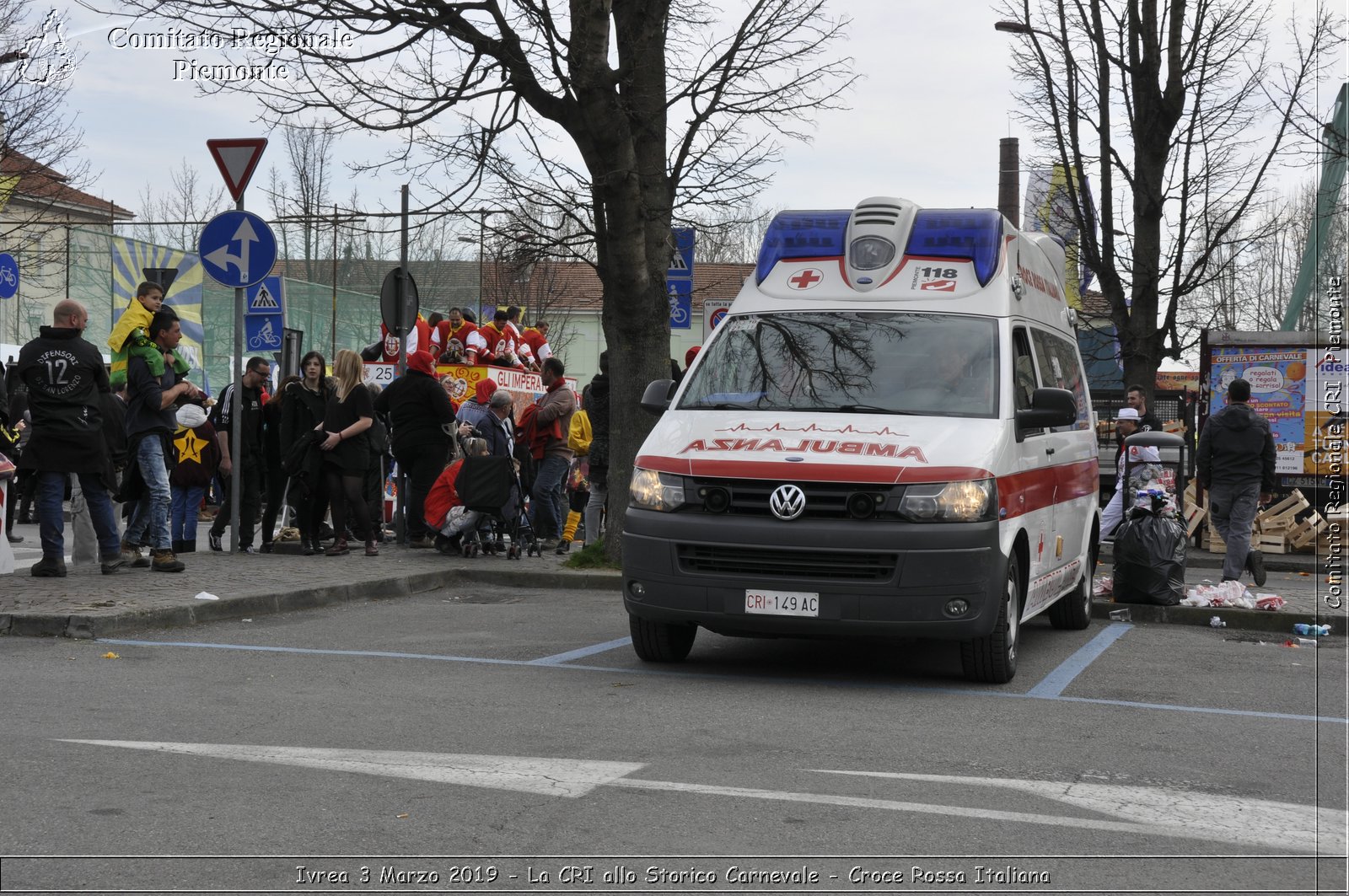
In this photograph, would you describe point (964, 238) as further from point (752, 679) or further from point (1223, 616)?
point (1223, 616)

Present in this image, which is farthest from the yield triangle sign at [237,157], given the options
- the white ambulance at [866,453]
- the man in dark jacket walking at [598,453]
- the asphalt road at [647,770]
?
the white ambulance at [866,453]

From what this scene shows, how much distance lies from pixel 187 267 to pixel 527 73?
19.3 metres

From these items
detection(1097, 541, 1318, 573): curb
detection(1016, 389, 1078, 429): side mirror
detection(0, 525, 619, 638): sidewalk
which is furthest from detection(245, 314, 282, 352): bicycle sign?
detection(1016, 389, 1078, 429): side mirror

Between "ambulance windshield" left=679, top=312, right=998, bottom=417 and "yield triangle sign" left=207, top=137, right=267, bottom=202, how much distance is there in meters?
5.65

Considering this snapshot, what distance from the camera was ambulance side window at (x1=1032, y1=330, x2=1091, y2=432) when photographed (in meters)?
9.98

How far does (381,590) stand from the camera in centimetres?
1257

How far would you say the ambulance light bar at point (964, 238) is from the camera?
9250 mm

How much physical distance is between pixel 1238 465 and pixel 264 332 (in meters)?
13.6

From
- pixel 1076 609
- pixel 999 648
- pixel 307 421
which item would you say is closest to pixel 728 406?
pixel 999 648

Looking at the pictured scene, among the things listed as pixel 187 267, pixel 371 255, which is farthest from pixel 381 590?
pixel 371 255

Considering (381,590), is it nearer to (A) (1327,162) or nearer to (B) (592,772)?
(B) (592,772)

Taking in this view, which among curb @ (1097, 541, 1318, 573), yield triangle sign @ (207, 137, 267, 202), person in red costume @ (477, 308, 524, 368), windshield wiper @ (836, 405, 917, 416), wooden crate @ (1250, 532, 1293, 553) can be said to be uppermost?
yield triangle sign @ (207, 137, 267, 202)

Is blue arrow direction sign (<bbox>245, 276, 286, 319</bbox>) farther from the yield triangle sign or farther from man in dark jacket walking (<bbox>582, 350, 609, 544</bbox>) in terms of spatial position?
the yield triangle sign

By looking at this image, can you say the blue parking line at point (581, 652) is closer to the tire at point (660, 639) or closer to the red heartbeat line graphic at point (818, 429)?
the tire at point (660, 639)
